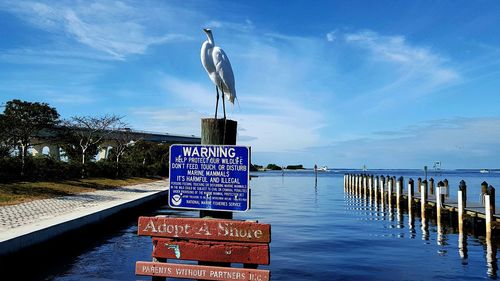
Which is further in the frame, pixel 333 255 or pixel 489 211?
pixel 489 211

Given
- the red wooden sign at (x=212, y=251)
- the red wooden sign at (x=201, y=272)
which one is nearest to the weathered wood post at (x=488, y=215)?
the red wooden sign at (x=212, y=251)

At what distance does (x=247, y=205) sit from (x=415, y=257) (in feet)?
35.2

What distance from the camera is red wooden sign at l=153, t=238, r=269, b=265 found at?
20.1 ft

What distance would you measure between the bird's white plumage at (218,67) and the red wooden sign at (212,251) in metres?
2.88

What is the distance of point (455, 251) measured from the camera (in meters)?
16.9

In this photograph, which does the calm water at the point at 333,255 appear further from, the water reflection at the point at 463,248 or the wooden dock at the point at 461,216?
the wooden dock at the point at 461,216

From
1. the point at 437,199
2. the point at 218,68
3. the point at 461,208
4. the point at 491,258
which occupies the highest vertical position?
the point at 218,68

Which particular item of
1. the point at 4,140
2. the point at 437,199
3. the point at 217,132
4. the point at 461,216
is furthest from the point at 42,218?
the point at 4,140

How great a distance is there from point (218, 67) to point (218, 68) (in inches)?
0.7

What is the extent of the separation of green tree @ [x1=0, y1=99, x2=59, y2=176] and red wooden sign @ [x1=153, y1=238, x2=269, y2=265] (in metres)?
29.4

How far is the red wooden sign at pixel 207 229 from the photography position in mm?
6113

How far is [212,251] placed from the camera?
6.28m

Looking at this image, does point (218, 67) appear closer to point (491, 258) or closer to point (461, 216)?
point (491, 258)

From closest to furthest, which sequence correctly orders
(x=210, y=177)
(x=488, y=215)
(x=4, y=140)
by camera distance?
1. (x=210, y=177)
2. (x=488, y=215)
3. (x=4, y=140)
